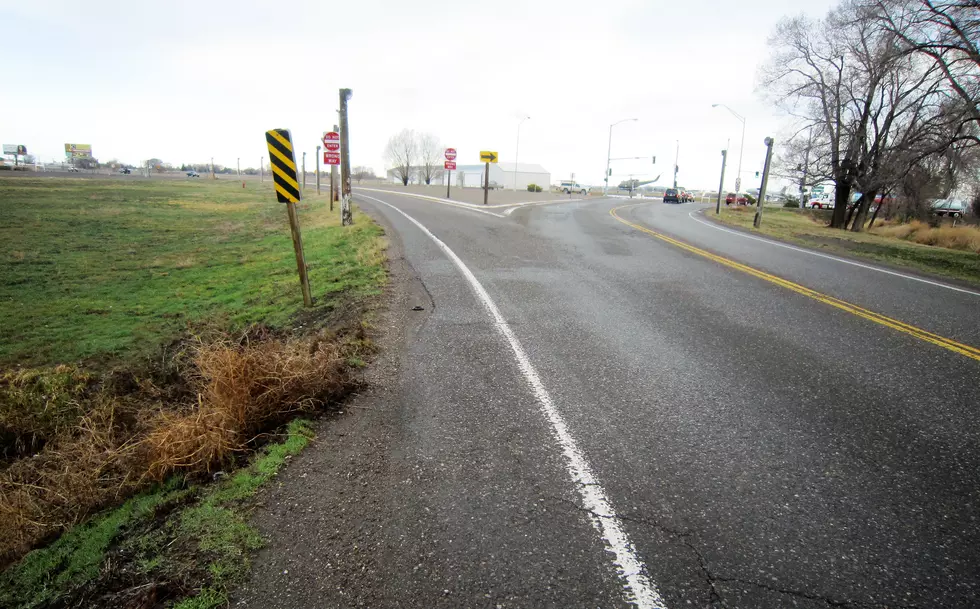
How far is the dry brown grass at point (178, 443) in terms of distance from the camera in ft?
12.0

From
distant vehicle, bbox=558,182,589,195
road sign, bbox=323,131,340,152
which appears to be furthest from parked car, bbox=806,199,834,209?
road sign, bbox=323,131,340,152

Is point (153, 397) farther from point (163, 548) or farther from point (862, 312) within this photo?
point (862, 312)

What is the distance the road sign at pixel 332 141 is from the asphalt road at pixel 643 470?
64.6ft

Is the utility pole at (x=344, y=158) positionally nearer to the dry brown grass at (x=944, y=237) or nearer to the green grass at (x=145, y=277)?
the green grass at (x=145, y=277)

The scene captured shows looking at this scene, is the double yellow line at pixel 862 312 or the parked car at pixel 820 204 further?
the parked car at pixel 820 204

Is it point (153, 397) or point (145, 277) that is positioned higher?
point (145, 277)

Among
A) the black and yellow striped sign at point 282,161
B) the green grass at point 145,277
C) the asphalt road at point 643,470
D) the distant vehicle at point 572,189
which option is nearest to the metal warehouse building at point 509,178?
the distant vehicle at point 572,189

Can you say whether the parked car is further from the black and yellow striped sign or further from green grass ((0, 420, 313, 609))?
green grass ((0, 420, 313, 609))

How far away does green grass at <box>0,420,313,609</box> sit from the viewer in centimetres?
260

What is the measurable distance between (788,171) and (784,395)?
36123 millimetres

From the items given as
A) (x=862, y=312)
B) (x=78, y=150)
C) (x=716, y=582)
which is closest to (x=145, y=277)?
(x=716, y=582)

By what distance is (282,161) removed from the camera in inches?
293

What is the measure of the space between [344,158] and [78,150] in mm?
158118

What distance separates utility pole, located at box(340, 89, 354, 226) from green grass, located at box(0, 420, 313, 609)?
1569 cm
